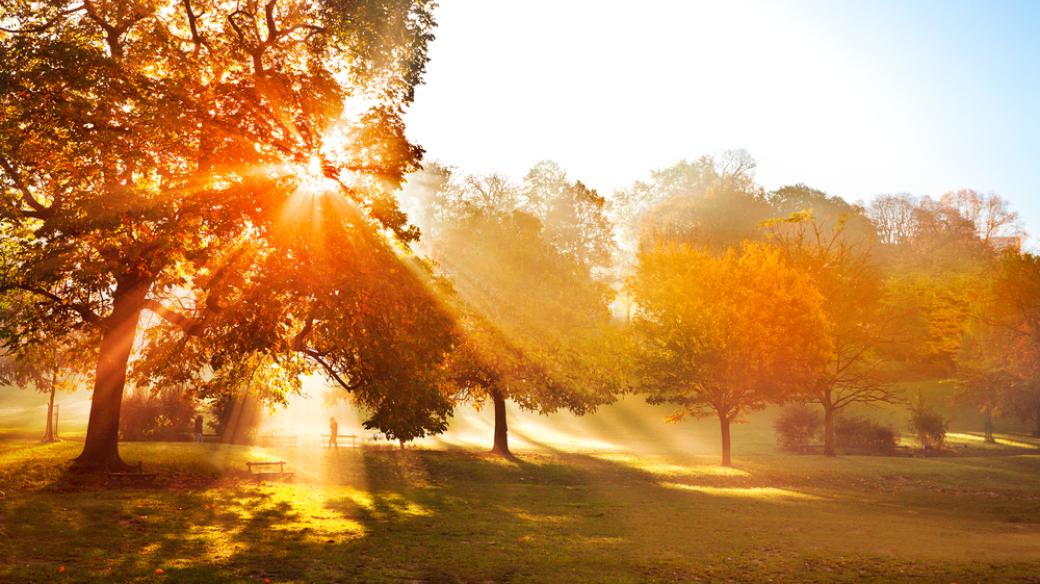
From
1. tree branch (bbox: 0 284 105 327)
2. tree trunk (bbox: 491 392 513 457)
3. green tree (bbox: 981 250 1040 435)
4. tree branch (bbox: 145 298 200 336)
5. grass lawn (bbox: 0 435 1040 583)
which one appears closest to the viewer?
grass lawn (bbox: 0 435 1040 583)

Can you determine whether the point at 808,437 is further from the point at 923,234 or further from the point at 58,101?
the point at 923,234

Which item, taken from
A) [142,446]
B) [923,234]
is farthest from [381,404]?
[923,234]

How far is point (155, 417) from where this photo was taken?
41094mm

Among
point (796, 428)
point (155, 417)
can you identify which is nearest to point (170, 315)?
point (155, 417)

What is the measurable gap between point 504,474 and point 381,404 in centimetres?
1527

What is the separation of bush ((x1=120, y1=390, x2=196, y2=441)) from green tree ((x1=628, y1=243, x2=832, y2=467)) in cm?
2512

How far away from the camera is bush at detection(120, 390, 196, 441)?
40281 millimetres

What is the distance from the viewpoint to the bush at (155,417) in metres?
40.3

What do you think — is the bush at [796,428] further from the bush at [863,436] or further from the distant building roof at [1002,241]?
the distant building roof at [1002,241]

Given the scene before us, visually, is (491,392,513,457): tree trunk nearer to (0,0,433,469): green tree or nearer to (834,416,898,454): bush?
(0,0,433,469): green tree

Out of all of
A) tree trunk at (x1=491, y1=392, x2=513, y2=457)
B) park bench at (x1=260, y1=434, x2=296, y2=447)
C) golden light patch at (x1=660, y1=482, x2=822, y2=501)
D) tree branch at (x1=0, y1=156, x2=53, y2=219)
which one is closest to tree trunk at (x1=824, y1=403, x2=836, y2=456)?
golden light patch at (x1=660, y1=482, x2=822, y2=501)

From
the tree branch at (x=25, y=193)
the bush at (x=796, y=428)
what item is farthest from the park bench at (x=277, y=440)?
the bush at (x=796, y=428)

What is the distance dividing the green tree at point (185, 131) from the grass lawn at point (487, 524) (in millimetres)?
4768

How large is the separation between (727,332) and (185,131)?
89.0 feet
